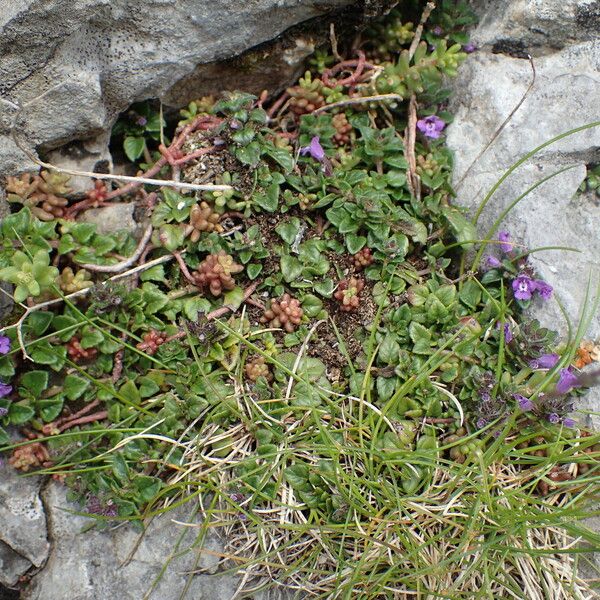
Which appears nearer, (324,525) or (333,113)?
(324,525)

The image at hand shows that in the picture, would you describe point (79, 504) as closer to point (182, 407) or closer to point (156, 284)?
point (182, 407)

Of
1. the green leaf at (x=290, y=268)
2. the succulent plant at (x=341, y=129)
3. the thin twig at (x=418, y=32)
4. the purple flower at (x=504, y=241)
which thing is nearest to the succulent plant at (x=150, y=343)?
the green leaf at (x=290, y=268)

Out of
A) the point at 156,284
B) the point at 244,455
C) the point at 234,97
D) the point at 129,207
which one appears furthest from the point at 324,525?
the point at 234,97

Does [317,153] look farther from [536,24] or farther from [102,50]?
[536,24]

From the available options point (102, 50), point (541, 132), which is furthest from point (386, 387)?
point (102, 50)

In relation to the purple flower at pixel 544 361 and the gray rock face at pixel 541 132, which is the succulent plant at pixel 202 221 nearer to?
the gray rock face at pixel 541 132

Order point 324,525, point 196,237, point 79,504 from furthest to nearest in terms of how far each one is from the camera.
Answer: point 196,237 → point 79,504 → point 324,525

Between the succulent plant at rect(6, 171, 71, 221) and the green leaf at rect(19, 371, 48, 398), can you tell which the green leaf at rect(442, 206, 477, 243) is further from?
the green leaf at rect(19, 371, 48, 398)
